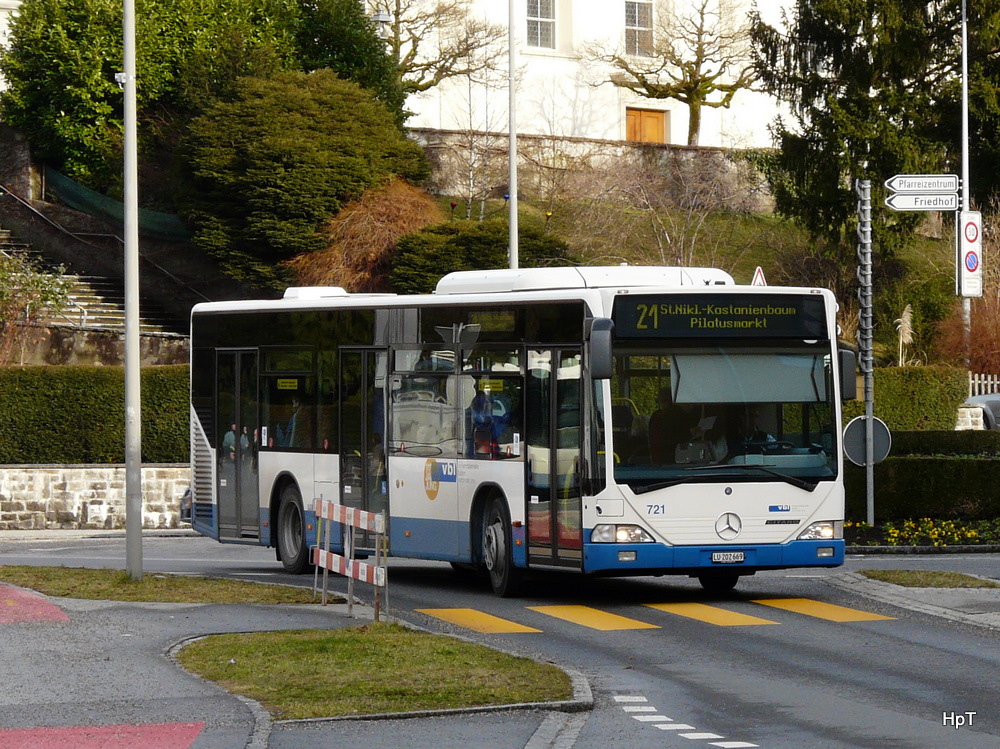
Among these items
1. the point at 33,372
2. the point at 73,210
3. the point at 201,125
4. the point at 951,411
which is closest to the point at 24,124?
the point at 73,210

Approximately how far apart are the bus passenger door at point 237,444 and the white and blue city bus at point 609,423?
2.55 metres

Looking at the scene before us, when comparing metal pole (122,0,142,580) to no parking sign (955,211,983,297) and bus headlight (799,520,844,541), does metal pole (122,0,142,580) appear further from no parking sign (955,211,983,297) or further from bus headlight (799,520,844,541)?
no parking sign (955,211,983,297)

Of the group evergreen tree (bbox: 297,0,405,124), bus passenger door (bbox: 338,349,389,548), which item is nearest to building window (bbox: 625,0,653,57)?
evergreen tree (bbox: 297,0,405,124)

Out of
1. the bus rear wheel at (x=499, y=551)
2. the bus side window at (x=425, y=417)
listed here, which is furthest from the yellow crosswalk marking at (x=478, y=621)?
the bus side window at (x=425, y=417)

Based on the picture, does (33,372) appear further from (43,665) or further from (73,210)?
(43,665)

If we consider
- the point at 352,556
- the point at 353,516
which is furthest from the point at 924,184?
the point at 353,516

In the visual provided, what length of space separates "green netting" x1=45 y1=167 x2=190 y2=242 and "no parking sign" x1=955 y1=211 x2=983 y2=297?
2139 centimetres

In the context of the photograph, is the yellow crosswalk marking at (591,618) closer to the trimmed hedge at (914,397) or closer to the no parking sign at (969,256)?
the no parking sign at (969,256)

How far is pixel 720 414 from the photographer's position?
51.9ft

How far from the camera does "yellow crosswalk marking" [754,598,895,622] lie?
588 inches

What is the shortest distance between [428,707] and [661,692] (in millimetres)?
1701

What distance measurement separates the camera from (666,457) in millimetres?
15766

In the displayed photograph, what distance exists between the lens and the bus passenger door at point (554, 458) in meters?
15.8

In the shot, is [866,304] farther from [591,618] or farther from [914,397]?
[914,397]
